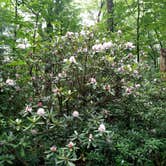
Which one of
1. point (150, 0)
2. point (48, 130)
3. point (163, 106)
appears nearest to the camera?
point (48, 130)

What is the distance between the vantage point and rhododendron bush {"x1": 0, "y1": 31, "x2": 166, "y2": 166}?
117 inches

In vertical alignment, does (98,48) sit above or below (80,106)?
above

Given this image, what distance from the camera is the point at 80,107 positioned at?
364 cm

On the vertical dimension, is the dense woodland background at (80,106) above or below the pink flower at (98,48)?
below

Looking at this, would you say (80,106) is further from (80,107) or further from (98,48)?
(98,48)

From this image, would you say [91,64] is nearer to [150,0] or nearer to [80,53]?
[80,53]

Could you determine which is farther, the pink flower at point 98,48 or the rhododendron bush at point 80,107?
the pink flower at point 98,48

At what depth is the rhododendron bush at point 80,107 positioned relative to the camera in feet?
9.77

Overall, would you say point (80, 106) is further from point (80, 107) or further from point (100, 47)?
point (100, 47)

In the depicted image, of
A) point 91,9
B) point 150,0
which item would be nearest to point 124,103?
point 150,0

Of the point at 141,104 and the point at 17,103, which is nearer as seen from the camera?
the point at 17,103

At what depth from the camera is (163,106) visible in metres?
4.22

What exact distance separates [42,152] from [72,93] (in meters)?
0.76

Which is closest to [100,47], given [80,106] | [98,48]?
[98,48]
